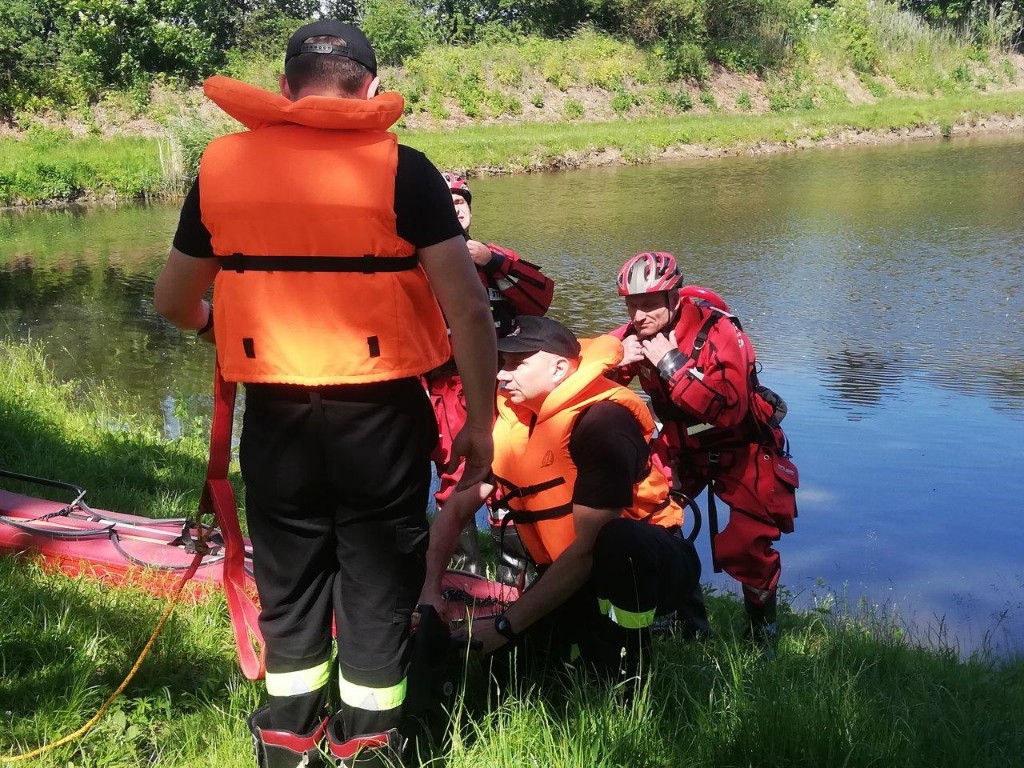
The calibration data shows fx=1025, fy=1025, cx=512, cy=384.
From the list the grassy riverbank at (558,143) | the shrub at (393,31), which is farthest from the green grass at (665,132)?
the shrub at (393,31)

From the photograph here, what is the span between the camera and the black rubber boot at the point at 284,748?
2740 millimetres

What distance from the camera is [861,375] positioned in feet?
30.9

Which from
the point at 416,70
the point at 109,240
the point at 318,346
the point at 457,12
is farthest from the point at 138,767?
the point at 457,12

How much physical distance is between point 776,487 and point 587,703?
6.14 ft

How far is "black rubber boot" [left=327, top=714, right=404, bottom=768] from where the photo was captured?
266 centimetres

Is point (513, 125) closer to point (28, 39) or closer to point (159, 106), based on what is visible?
point (159, 106)

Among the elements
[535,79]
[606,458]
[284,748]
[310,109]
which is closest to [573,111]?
[535,79]

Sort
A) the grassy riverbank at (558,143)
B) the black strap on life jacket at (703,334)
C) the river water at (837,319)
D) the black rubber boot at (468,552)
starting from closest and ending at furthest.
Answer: the black strap on life jacket at (703,334) → the black rubber boot at (468,552) → the river water at (837,319) → the grassy riverbank at (558,143)

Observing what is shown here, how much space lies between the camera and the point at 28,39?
35.4 metres

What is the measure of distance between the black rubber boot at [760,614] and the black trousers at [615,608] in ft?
3.77

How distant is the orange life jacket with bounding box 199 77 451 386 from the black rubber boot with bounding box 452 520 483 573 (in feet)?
8.96

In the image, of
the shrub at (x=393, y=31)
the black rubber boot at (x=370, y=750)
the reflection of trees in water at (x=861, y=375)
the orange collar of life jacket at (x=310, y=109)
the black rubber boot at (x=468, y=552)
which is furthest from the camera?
the shrub at (x=393, y=31)

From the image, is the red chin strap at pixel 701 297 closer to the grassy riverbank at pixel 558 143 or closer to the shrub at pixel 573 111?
the grassy riverbank at pixel 558 143

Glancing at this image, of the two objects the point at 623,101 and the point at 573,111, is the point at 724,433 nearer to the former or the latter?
the point at 573,111
